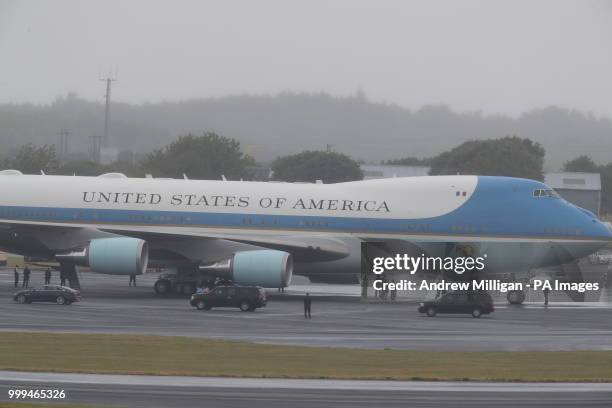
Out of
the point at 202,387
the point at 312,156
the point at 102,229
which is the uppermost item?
the point at 312,156

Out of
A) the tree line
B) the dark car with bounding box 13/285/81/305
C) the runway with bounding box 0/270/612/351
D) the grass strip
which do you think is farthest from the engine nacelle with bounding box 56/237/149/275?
the tree line

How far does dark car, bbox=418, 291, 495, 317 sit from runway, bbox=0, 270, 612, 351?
19.6 inches

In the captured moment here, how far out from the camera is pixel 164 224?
58.0 metres

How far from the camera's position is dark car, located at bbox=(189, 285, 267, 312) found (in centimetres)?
5047

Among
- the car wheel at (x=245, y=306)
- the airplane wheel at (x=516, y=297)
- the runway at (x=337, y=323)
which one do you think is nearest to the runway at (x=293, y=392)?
the runway at (x=337, y=323)

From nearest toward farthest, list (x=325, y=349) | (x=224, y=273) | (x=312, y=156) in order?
(x=325, y=349) < (x=224, y=273) < (x=312, y=156)

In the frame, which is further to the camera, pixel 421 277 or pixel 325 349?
pixel 421 277

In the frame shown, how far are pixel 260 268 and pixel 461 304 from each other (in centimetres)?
995

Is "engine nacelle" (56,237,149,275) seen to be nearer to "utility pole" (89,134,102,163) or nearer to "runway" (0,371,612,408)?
"runway" (0,371,612,408)

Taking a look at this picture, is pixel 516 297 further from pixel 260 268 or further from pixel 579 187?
pixel 579 187

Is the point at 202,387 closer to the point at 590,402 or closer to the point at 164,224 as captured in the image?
the point at 590,402

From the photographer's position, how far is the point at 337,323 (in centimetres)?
4569

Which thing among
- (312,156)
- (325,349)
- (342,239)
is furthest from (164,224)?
(312,156)

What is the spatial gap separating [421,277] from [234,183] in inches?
435
